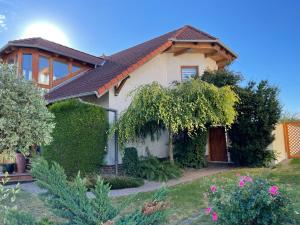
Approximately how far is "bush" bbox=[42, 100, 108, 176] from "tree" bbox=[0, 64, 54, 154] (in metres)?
4.76

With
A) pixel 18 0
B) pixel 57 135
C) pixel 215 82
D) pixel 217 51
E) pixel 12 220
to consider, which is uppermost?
pixel 18 0

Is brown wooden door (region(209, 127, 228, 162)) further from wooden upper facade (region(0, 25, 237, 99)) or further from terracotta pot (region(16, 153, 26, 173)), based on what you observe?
terracotta pot (region(16, 153, 26, 173))

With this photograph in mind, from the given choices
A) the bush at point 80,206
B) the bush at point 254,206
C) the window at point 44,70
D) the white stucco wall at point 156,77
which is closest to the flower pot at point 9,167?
the window at point 44,70

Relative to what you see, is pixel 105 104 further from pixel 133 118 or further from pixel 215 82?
pixel 215 82

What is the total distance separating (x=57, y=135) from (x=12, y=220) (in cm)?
818

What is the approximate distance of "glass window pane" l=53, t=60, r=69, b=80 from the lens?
1678cm

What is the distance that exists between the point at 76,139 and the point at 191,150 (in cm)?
624

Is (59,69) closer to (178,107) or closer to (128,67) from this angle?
(128,67)

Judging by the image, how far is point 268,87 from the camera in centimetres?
1380

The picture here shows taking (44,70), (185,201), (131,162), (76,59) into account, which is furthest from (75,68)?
(185,201)

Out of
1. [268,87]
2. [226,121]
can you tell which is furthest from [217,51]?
[226,121]

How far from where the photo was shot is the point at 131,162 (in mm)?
12930

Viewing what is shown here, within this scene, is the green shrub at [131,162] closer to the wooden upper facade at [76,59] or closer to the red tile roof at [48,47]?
the wooden upper facade at [76,59]

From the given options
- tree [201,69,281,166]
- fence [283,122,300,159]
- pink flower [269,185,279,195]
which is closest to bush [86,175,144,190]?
tree [201,69,281,166]
